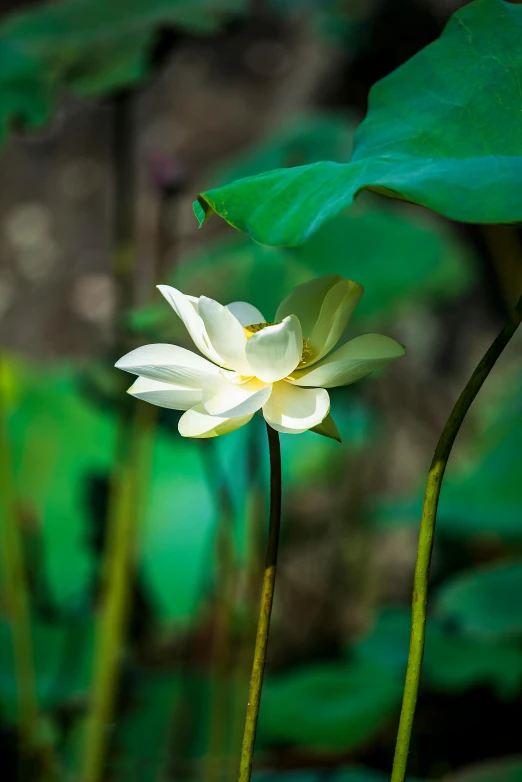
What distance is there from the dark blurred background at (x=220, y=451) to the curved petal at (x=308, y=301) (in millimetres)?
545

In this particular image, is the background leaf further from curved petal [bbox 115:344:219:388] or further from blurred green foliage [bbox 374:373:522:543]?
blurred green foliage [bbox 374:373:522:543]

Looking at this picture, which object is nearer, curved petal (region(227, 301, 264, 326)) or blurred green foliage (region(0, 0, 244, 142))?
curved petal (region(227, 301, 264, 326))

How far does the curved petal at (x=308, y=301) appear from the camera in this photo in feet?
1.12

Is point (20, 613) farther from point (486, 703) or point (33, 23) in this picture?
point (486, 703)

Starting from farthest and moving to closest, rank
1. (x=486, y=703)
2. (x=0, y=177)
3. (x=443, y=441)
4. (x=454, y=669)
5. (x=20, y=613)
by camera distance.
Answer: (x=0, y=177)
(x=486, y=703)
(x=454, y=669)
(x=20, y=613)
(x=443, y=441)

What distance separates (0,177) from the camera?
2.23 m

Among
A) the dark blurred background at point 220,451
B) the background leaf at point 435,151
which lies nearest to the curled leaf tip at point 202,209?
the background leaf at point 435,151

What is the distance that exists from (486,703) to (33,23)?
1.50 m

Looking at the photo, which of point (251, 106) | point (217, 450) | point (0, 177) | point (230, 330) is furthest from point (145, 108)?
point (230, 330)

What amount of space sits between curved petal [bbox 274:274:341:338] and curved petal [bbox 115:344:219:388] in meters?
0.04

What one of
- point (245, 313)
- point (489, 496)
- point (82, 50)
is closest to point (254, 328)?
point (245, 313)

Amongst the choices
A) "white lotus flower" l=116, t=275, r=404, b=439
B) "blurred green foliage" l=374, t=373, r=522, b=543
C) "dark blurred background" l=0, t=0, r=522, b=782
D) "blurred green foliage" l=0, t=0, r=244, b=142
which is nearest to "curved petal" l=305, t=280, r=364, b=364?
"white lotus flower" l=116, t=275, r=404, b=439

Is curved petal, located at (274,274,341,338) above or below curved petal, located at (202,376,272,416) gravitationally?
above

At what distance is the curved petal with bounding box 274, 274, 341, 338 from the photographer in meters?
0.34
